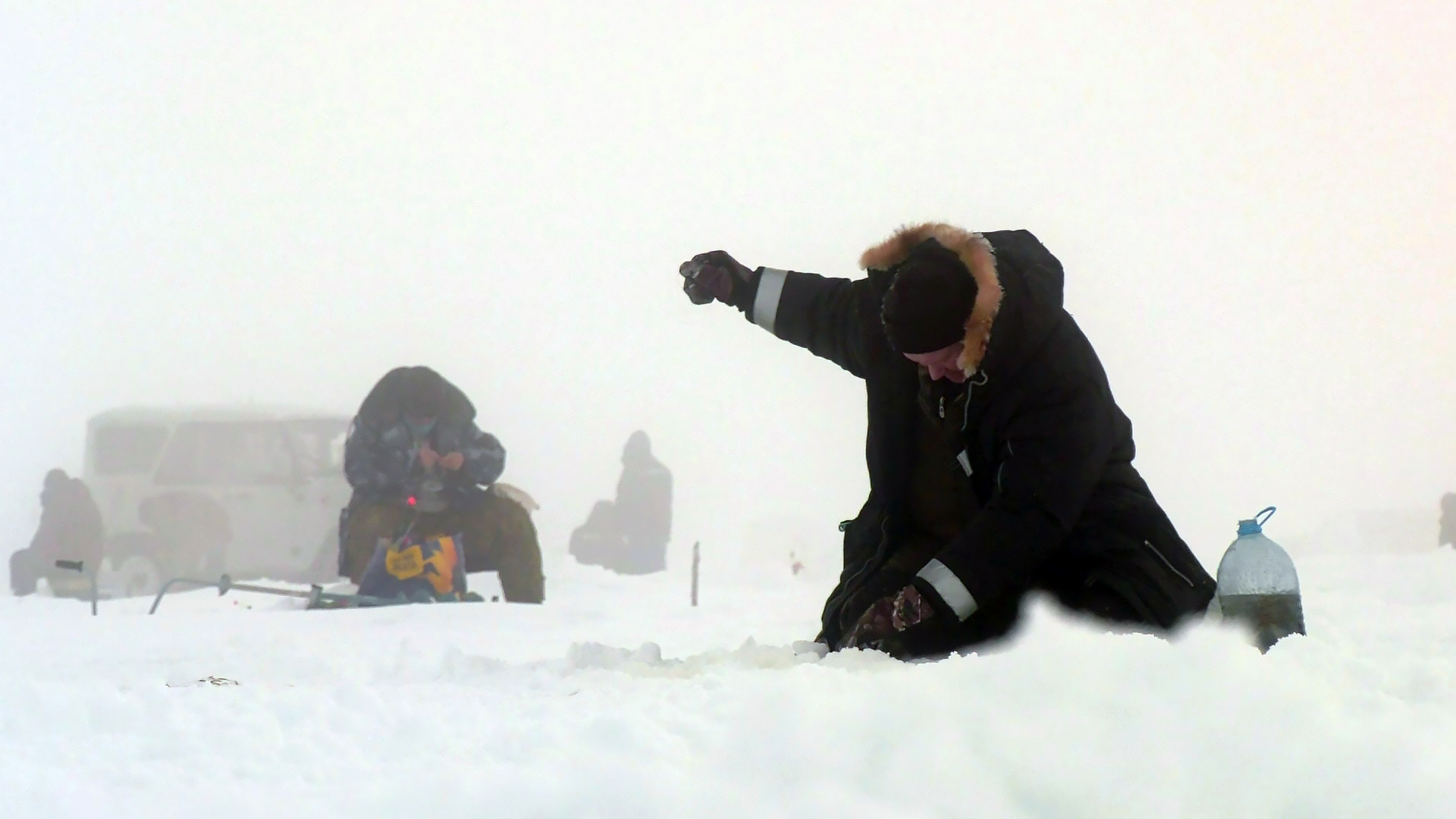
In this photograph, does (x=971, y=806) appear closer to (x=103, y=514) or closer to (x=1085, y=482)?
(x=1085, y=482)

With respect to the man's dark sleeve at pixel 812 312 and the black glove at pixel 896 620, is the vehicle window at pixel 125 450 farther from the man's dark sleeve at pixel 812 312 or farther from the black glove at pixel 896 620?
the black glove at pixel 896 620

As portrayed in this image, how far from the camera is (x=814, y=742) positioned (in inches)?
60.7

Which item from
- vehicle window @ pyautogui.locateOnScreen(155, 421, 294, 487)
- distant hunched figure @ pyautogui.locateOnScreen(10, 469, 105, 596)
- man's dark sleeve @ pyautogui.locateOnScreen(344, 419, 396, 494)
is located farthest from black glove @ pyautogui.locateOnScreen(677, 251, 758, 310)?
distant hunched figure @ pyautogui.locateOnScreen(10, 469, 105, 596)

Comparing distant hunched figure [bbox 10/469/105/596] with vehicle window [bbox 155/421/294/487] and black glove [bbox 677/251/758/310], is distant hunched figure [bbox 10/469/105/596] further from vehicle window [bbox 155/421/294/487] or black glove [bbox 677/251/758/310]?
black glove [bbox 677/251/758/310]

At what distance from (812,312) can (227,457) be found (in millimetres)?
8233

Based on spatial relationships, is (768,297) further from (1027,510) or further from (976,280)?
(1027,510)

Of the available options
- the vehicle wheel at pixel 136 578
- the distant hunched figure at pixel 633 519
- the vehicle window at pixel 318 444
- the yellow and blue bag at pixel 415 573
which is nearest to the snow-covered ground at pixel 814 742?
the yellow and blue bag at pixel 415 573

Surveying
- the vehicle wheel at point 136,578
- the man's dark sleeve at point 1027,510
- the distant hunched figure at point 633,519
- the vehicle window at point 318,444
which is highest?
the man's dark sleeve at point 1027,510

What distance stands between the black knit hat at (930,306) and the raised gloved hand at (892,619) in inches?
20.6

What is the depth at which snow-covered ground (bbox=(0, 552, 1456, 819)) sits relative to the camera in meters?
1.41

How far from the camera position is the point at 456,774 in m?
1.54

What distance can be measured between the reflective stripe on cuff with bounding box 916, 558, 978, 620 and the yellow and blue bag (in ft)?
14.0

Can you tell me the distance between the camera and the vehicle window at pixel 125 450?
10656 millimetres

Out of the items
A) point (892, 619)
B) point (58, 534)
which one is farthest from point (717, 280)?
point (58, 534)
